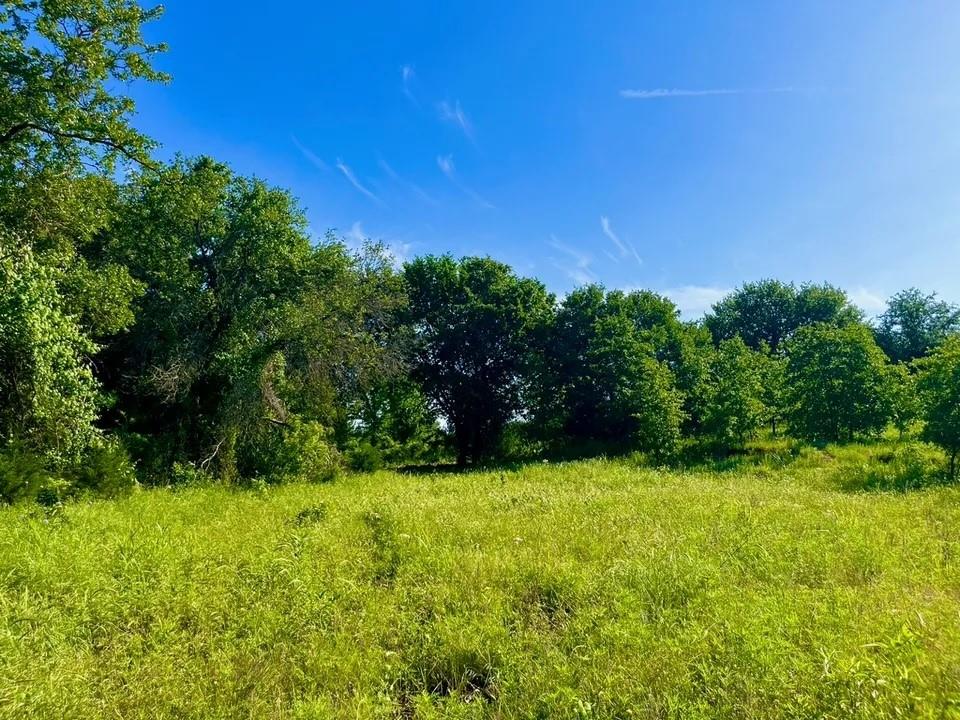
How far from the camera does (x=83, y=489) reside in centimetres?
1080

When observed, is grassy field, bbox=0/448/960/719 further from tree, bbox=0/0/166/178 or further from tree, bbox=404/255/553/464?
tree, bbox=404/255/553/464

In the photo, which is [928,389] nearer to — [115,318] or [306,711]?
[306,711]

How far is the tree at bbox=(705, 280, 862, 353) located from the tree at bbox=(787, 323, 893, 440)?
2695 cm

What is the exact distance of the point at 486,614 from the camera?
16.8 feet

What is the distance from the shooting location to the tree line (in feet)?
33.3

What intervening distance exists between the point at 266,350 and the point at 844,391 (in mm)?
21158

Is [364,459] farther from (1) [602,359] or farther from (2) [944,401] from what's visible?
(2) [944,401]

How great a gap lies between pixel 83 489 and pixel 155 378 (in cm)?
424

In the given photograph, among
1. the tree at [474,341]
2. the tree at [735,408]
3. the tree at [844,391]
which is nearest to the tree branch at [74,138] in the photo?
the tree at [474,341]

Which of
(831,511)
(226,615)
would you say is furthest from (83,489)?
(831,511)

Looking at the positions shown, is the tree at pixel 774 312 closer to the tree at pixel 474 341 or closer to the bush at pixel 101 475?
the tree at pixel 474 341

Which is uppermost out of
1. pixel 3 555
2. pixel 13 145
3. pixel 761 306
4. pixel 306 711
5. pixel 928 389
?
pixel 761 306

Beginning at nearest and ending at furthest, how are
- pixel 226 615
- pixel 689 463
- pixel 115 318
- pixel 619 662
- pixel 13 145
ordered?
pixel 619 662
pixel 226 615
pixel 13 145
pixel 115 318
pixel 689 463

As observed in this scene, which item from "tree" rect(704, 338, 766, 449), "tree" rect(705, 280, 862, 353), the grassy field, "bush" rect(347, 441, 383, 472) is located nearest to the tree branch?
the grassy field
